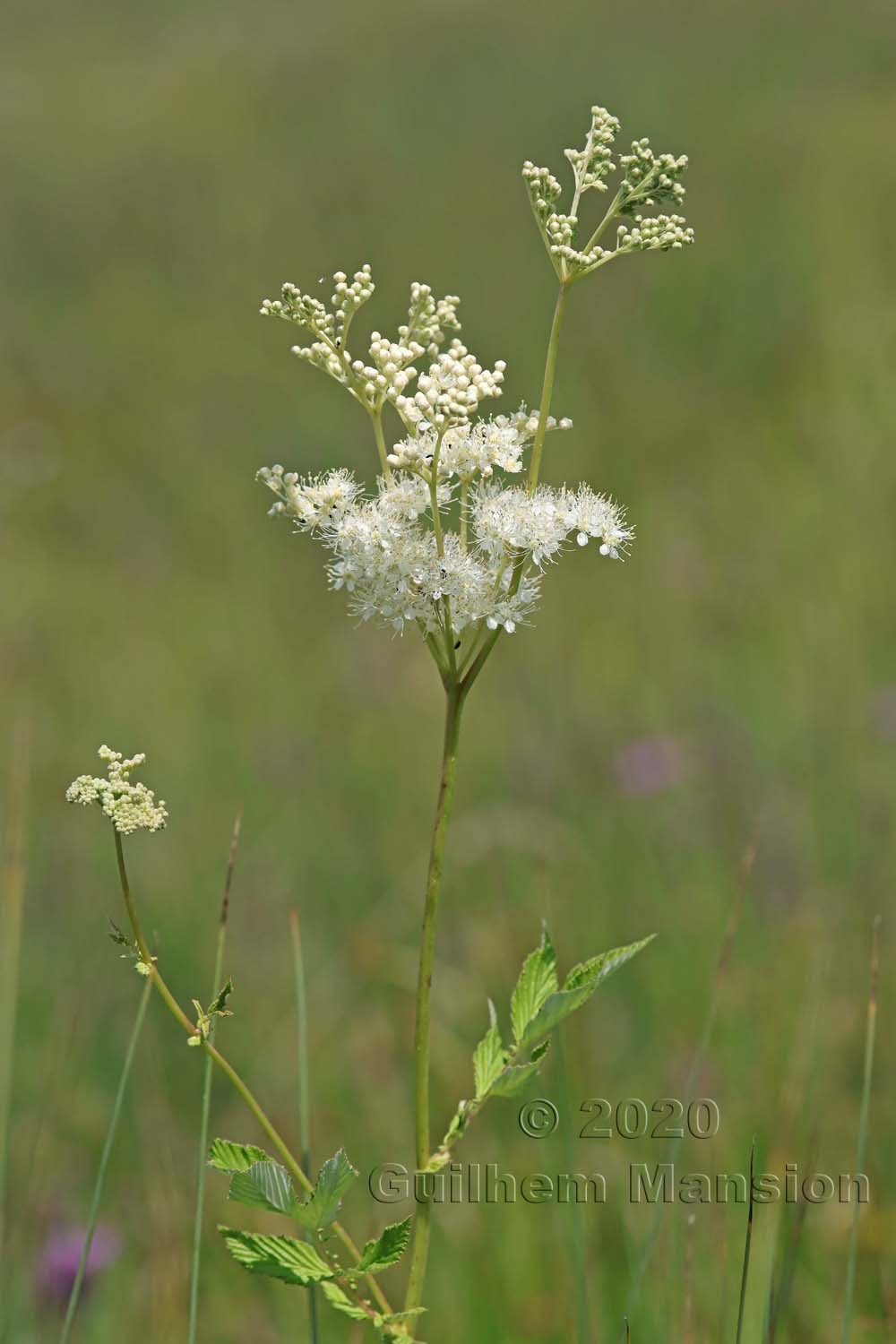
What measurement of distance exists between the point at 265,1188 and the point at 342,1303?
0.55 ft

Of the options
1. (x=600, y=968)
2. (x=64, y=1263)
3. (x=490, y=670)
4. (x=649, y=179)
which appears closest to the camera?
(x=600, y=968)

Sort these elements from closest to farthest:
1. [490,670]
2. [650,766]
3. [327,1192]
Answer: [327,1192], [650,766], [490,670]

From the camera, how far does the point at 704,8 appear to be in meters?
13.6

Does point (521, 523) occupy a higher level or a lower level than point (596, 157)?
lower

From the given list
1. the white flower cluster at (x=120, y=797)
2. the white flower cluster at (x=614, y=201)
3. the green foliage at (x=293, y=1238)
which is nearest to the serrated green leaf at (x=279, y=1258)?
the green foliage at (x=293, y=1238)

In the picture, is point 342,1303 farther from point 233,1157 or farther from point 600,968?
point 600,968

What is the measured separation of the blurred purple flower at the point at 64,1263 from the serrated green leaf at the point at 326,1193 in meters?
1.63

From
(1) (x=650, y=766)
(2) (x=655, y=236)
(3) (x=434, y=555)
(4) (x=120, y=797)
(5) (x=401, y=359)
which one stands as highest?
(1) (x=650, y=766)

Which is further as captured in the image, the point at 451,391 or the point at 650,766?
the point at 650,766

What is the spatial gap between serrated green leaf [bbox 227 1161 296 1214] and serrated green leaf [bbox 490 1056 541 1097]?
27 centimetres

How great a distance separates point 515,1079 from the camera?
4.90 feet

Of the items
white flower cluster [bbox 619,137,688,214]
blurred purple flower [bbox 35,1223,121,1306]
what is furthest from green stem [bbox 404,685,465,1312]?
blurred purple flower [bbox 35,1223,121,1306]

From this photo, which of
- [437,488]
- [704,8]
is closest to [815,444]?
[437,488]

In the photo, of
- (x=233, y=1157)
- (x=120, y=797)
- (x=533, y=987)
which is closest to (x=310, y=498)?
(x=120, y=797)
